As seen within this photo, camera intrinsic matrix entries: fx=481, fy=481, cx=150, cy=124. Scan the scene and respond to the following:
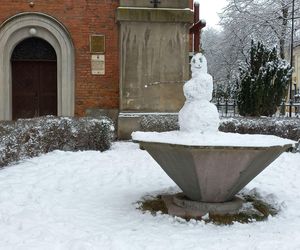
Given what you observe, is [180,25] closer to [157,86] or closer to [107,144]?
[157,86]

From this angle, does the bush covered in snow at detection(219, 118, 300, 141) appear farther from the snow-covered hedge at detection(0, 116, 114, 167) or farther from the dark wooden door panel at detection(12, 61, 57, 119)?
the dark wooden door panel at detection(12, 61, 57, 119)

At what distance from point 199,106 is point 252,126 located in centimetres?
553

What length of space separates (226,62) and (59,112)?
71.8 ft

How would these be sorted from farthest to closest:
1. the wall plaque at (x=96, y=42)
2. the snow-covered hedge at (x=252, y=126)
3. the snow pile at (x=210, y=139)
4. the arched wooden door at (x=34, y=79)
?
the arched wooden door at (x=34, y=79) < the wall plaque at (x=96, y=42) < the snow-covered hedge at (x=252, y=126) < the snow pile at (x=210, y=139)

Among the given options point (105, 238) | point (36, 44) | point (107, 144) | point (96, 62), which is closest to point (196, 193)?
point (105, 238)

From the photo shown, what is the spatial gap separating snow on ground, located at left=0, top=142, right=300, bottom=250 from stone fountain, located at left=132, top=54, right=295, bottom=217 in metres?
0.41

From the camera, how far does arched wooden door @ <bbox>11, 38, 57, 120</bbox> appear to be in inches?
524

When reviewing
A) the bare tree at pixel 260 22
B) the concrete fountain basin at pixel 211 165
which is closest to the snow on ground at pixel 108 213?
the concrete fountain basin at pixel 211 165

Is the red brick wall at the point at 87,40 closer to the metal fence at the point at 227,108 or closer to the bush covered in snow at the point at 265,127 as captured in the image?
the bush covered in snow at the point at 265,127

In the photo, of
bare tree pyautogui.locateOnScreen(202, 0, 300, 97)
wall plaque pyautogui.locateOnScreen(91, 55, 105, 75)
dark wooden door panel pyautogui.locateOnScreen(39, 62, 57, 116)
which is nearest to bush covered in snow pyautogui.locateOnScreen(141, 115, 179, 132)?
wall plaque pyautogui.locateOnScreen(91, 55, 105, 75)

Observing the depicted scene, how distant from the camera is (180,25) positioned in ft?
40.8

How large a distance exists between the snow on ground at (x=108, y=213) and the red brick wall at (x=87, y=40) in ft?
15.0

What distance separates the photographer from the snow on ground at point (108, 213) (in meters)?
4.57

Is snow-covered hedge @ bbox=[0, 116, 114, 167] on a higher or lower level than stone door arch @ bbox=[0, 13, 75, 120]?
lower
